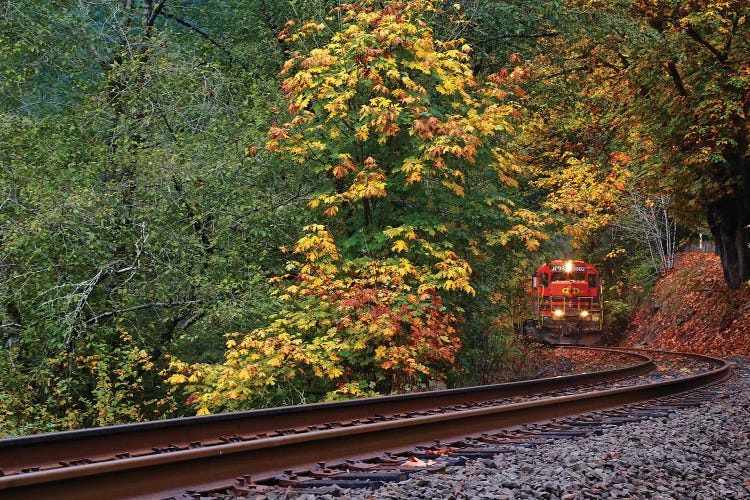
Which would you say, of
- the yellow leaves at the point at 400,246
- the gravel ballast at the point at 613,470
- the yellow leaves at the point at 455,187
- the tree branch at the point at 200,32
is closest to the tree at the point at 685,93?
the tree branch at the point at 200,32

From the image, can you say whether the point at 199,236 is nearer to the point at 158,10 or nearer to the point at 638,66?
the point at 158,10

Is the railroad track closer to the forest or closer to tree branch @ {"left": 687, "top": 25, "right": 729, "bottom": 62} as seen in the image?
the forest

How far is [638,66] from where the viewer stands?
22.1m

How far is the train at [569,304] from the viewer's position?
31141 mm

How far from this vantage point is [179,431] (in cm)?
671

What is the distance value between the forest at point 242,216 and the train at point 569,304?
13542mm

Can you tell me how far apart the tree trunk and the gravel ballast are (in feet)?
54.3

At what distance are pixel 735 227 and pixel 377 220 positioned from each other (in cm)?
1494

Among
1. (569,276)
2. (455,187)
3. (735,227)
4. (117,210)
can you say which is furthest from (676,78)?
(117,210)

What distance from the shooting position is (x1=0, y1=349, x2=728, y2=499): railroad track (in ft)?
15.4

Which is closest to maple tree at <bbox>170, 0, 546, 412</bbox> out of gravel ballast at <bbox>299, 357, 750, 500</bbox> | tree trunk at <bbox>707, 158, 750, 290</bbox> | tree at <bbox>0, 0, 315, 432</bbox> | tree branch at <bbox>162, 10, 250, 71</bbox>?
tree at <bbox>0, 0, 315, 432</bbox>

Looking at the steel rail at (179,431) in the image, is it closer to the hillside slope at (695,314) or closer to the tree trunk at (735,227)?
the tree trunk at (735,227)

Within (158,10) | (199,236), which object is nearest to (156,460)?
(199,236)

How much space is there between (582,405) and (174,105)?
8.30 meters
